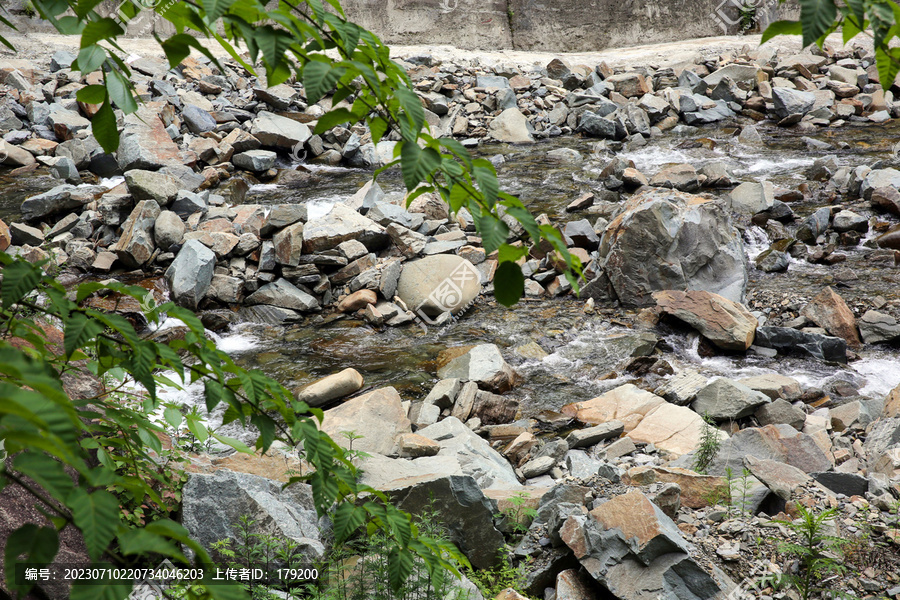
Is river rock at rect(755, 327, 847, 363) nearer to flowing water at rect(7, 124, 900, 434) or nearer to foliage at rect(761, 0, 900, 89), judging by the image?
flowing water at rect(7, 124, 900, 434)

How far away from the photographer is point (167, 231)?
724 centimetres

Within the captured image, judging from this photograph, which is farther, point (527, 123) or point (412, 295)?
point (527, 123)

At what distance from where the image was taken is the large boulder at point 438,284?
683 cm

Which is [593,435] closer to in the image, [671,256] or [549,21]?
[671,256]

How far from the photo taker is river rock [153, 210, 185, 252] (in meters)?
7.25

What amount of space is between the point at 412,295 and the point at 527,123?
293 inches

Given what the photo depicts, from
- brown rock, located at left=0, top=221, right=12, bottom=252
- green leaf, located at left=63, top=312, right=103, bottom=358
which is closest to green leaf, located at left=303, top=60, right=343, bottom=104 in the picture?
green leaf, located at left=63, top=312, right=103, bottom=358

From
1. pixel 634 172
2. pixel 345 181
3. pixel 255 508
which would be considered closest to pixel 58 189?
pixel 345 181

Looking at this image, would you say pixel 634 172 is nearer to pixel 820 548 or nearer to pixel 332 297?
pixel 332 297

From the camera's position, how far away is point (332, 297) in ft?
23.0

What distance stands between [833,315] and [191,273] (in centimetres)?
660

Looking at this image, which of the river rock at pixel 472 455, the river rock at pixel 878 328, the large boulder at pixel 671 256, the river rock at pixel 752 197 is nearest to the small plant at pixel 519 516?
the river rock at pixel 472 455

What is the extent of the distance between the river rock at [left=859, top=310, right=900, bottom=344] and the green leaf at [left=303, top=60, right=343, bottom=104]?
6480mm

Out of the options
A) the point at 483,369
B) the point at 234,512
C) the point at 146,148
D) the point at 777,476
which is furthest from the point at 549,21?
the point at 234,512
